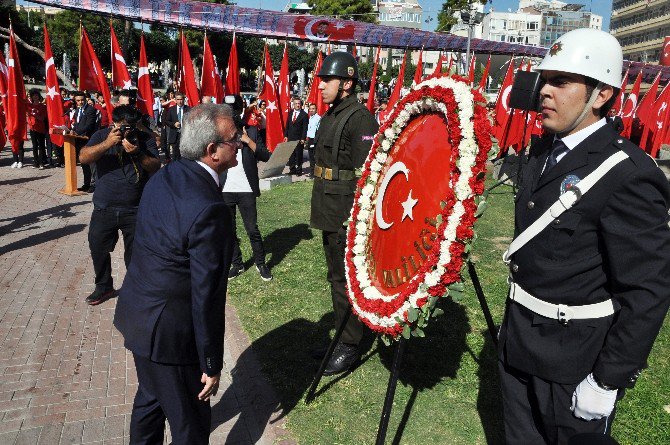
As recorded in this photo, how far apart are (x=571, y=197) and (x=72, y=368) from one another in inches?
169

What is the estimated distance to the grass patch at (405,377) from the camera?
3.69 m

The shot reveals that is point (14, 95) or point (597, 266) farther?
point (14, 95)

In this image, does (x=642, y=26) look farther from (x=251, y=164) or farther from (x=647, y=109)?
(x=251, y=164)

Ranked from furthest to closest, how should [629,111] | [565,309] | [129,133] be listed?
[629,111]
[129,133]
[565,309]

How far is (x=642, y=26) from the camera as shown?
6875cm

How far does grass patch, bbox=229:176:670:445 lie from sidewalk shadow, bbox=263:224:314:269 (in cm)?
63

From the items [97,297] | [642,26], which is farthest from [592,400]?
[642,26]

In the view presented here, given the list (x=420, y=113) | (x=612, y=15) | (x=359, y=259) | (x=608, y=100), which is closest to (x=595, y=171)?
(x=608, y=100)

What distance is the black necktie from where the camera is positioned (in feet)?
7.75

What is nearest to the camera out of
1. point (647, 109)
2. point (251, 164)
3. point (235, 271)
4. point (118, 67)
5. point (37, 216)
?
point (251, 164)

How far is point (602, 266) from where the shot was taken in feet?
7.15

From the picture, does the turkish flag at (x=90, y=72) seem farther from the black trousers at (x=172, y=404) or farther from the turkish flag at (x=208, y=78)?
the black trousers at (x=172, y=404)

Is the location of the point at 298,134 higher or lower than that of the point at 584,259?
lower

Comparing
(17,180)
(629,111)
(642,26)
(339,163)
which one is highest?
(642,26)
